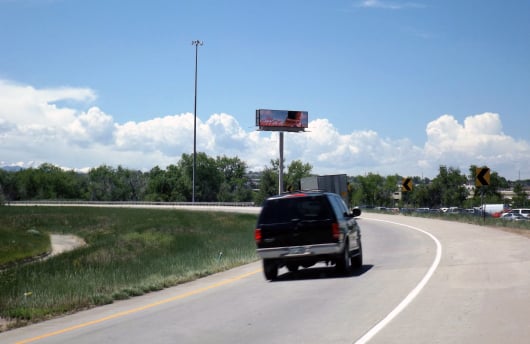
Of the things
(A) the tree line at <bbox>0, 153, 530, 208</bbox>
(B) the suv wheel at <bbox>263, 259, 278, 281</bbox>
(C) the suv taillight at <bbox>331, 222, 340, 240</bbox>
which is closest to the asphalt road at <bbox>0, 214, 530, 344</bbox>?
(B) the suv wheel at <bbox>263, 259, 278, 281</bbox>

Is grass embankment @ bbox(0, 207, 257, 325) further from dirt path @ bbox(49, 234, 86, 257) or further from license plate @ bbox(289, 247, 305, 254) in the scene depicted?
license plate @ bbox(289, 247, 305, 254)

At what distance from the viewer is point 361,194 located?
172 meters

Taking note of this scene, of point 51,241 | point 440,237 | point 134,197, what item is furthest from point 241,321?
point 134,197

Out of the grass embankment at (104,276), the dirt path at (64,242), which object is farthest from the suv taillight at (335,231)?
the dirt path at (64,242)

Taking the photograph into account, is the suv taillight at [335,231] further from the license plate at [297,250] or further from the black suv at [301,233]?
the license plate at [297,250]

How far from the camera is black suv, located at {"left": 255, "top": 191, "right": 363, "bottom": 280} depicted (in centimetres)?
1622

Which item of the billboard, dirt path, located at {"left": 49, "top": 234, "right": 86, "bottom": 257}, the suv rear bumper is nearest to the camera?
the suv rear bumper

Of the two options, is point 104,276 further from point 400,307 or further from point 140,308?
point 400,307

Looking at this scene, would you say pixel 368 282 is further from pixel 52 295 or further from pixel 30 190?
pixel 30 190

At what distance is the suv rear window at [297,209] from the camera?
16516 mm

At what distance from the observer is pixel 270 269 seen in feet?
54.6

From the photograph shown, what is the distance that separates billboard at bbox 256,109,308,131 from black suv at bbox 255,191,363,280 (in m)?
77.0

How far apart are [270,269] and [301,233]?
46.8 inches

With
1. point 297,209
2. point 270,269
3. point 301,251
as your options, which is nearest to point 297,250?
point 301,251
